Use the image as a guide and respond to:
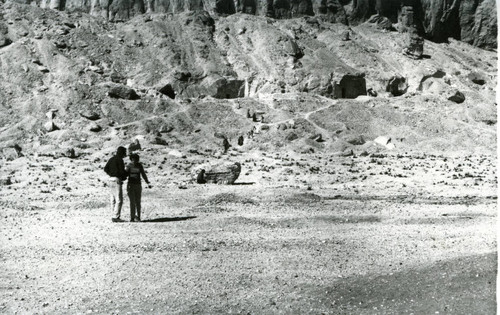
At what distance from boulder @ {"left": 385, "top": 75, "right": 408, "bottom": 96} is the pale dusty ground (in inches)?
1017

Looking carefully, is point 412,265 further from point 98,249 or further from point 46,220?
point 46,220

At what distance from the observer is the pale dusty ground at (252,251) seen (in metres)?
5.97

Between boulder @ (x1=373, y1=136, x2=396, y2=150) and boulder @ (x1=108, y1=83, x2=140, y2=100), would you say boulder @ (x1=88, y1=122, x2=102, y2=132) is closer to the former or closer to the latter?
boulder @ (x1=108, y1=83, x2=140, y2=100)

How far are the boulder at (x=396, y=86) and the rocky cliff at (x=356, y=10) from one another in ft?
56.6

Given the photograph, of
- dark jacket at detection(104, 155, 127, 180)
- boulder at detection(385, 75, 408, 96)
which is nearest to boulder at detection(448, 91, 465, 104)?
boulder at detection(385, 75, 408, 96)

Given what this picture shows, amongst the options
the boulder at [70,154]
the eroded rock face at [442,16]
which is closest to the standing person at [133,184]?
the boulder at [70,154]

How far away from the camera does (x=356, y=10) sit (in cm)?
5819

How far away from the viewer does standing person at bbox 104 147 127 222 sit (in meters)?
10.4

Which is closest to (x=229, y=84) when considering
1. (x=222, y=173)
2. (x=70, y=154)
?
(x=70, y=154)

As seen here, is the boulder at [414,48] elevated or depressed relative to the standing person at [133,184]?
elevated

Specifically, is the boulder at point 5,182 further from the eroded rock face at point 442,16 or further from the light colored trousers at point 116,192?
the eroded rock face at point 442,16

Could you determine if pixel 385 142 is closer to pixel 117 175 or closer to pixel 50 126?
pixel 50 126

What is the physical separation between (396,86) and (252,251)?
1414 inches

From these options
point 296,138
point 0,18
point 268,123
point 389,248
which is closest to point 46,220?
point 389,248
